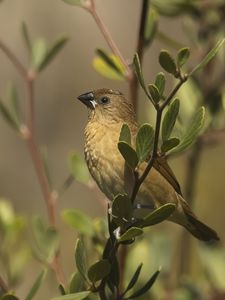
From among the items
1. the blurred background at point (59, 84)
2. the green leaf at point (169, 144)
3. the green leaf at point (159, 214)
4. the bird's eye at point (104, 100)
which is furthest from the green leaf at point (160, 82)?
the blurred background at point (59, 84)

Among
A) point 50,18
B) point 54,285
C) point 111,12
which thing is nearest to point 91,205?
point 50,18

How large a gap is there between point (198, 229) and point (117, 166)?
0.47 metres

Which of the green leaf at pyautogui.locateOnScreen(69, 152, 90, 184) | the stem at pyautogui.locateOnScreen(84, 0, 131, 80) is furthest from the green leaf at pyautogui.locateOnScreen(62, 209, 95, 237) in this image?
the stem at pyautogui.locateOnScreen(84, 0, 131, 80)

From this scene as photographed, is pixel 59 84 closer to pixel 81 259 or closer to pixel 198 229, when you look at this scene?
pixel 198 229

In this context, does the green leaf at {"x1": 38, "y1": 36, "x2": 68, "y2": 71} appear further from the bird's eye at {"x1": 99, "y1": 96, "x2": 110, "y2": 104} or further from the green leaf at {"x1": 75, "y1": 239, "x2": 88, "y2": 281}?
the green leaf at {"x1": 75, "y1": 239, "x2": 88, "y2": 281}

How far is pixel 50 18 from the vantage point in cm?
963

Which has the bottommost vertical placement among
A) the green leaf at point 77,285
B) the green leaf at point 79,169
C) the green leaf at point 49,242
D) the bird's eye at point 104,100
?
the green leaf at point 49,242

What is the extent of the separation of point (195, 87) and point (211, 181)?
4.45 metres

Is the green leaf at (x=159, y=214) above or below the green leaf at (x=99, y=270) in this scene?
above

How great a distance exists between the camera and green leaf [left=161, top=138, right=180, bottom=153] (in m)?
2.13

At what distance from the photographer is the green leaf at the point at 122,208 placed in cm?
225

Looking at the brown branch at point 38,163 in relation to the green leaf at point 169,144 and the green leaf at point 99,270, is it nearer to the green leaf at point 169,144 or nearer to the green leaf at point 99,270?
the green leaf at point 99,270

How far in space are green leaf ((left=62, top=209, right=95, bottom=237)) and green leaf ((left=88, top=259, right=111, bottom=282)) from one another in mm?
688

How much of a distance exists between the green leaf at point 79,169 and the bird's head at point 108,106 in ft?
0.56
